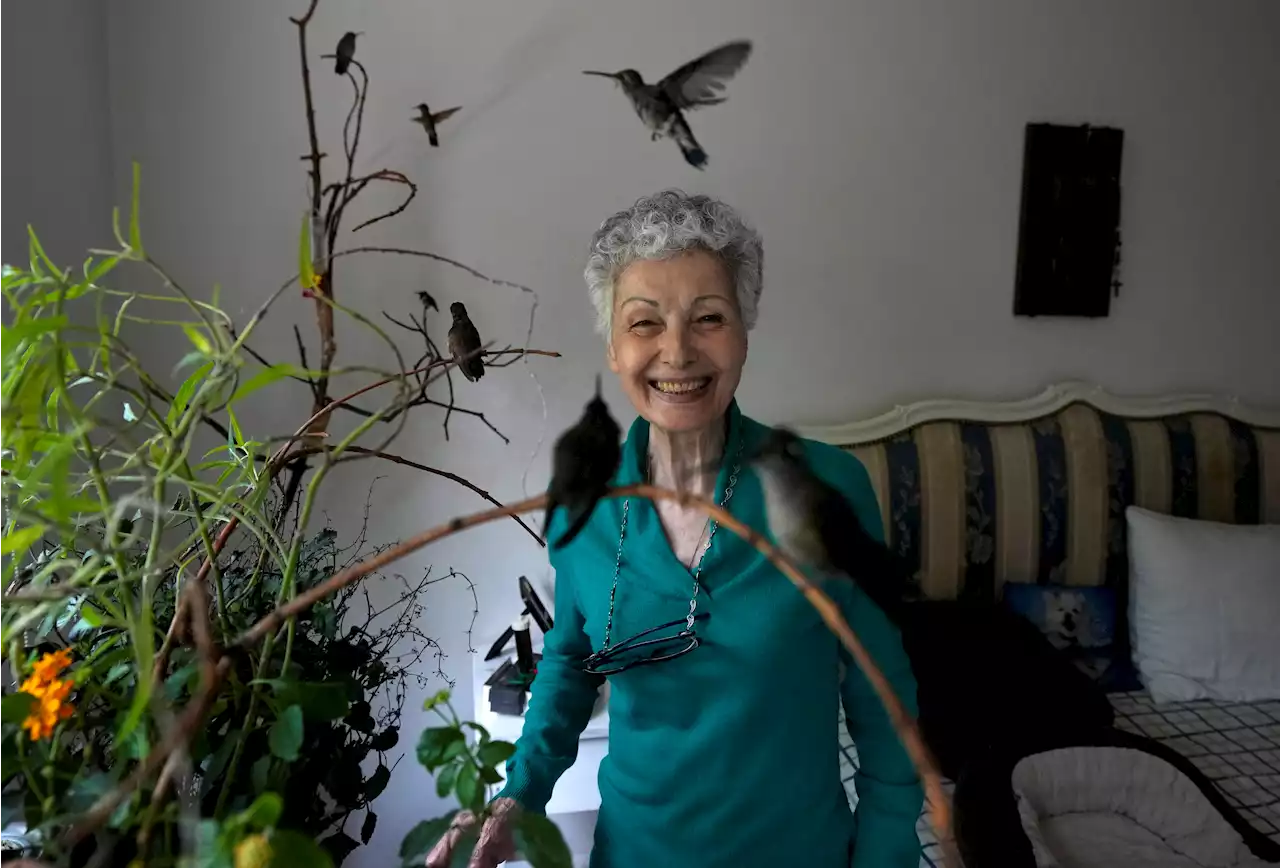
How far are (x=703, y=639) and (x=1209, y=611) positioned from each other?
5.16ft

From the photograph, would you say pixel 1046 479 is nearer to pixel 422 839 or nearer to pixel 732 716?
pixel 732 716

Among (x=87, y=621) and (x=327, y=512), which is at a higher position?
(x=87, y=621)

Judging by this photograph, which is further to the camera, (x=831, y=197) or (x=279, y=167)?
(x=831, y=197)

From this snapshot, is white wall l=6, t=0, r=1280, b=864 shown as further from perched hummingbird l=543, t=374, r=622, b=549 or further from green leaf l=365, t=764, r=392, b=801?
perched hummingbird l=543, t=374, r=622, b=549

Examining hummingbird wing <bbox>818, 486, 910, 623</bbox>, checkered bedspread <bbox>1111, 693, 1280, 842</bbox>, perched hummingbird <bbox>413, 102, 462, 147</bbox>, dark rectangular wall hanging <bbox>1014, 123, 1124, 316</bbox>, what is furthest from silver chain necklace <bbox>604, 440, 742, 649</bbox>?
dark rectangular wall hanging <bbox>1014, 123, 1124, 316</bbox>

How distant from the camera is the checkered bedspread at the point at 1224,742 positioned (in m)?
1.43

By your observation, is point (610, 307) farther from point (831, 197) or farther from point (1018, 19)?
point (1018, 19)

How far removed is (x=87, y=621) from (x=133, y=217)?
0.26 meters

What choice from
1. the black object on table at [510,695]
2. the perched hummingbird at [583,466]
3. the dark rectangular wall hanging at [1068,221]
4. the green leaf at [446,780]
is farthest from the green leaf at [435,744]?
the dark rectangular wall hanging at [1068,221]

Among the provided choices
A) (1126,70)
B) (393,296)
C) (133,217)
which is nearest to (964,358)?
(1126,70)

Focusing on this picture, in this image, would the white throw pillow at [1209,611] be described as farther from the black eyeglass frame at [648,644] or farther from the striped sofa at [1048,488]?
the black eyeglass frame at [648,644]

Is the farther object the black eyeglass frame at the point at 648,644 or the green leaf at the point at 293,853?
the black eyeglass frame at the point at 648,644

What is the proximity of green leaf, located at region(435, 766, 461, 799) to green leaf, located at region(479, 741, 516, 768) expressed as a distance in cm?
2

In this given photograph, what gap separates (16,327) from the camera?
0.37m
